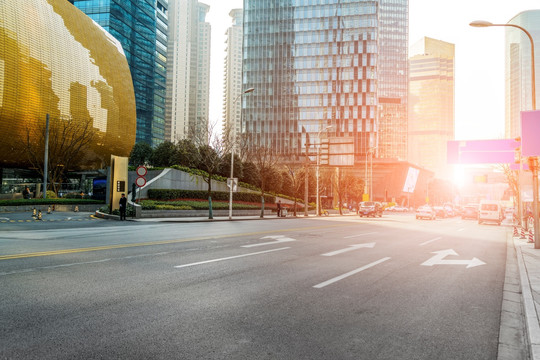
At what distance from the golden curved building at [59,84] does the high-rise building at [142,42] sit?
55258mm

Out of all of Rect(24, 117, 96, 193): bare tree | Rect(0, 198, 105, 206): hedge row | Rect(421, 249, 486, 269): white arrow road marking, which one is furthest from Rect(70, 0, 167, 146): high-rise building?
Rect(421, 249, 486, 269): white arrow road marking

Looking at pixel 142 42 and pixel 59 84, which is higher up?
pixel 142 42

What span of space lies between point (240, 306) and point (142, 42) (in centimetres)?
13382

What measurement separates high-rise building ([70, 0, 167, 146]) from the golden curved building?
55258 millimetres

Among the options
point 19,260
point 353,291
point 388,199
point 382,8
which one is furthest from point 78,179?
point 382,8

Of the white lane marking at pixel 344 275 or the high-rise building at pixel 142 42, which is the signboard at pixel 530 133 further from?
the high-rise building at pixel 142 42

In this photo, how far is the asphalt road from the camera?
402 centimetres

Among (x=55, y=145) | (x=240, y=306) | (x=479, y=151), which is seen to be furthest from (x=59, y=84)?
(x=240, y=306)

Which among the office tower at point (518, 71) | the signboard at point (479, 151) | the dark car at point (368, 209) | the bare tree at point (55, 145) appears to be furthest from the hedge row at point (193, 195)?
the office tower at point (518, 71)

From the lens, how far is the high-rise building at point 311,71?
112312 millimetres

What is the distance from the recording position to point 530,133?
12.5 m

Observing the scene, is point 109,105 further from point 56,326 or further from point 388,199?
point 388,199

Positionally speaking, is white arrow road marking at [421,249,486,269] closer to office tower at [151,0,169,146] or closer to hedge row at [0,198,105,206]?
hedge row at [0,198,105,206]

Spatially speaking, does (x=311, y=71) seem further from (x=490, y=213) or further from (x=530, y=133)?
(x=530, y=133)
